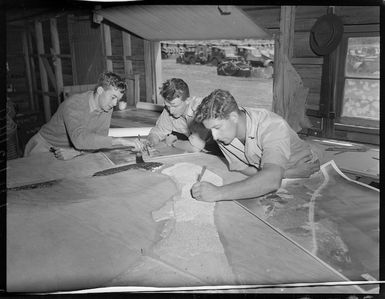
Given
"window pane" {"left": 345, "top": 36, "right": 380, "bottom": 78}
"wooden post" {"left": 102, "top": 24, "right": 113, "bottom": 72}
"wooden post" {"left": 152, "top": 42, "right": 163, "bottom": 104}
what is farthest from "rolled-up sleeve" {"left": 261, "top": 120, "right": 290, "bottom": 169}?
"wooden post" {"left": 102, "top": 24, "right": 113, "bottom": 72}

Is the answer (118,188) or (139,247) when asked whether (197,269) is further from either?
(118,188)

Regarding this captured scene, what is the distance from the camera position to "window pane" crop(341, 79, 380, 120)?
1.59 meters

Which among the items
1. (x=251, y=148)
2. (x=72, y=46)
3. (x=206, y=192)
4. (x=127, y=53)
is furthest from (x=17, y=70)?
(x=251, y=148)

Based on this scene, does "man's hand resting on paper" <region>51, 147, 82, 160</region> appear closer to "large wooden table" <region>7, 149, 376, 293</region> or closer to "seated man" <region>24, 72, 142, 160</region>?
"seated man" <region>24, 72, 142, 160</region>

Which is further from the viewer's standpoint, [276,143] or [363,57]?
[363,57]

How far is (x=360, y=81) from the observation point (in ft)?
5.25

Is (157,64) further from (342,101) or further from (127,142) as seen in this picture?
(342,101)

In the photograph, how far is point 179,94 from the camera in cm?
169

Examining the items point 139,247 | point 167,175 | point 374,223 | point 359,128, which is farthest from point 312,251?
point 359,128

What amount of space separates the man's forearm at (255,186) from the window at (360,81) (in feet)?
2.22

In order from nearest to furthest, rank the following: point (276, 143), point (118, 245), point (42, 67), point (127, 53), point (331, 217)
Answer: point (118, 245) < point (331, 217) < point (276, 143) < point (42, 67) < point (127, 53)

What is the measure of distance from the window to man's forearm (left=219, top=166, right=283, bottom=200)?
678 millimetres

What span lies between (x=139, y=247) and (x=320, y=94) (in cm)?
134

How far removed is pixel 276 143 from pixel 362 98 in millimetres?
635
